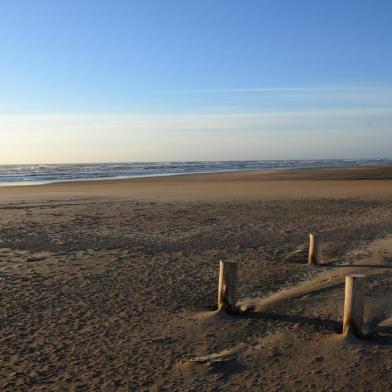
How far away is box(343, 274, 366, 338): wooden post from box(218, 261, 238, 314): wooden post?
1.60m

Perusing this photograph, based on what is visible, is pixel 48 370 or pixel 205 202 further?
pixel 205 202

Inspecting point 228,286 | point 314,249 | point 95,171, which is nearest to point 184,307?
point 228,286

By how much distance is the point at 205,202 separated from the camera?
21.8 meters

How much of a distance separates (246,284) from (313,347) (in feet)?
9.34

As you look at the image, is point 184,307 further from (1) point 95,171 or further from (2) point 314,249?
(1) point 95,171

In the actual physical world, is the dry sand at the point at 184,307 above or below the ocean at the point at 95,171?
below

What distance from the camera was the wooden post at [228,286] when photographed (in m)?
7.03

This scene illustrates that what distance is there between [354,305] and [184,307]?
2.64 metres

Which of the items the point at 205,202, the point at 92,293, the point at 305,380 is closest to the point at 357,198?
the point at 205,202

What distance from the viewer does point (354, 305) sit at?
20.0 ft

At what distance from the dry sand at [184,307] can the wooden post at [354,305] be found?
197 millimetres

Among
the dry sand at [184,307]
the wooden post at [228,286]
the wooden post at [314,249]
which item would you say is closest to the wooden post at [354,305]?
the dry sand at [184,307]

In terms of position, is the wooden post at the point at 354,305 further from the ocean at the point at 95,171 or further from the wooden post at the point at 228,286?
the ocean at the point at 95,171

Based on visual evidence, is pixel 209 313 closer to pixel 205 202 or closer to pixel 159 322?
pixel 159 322
